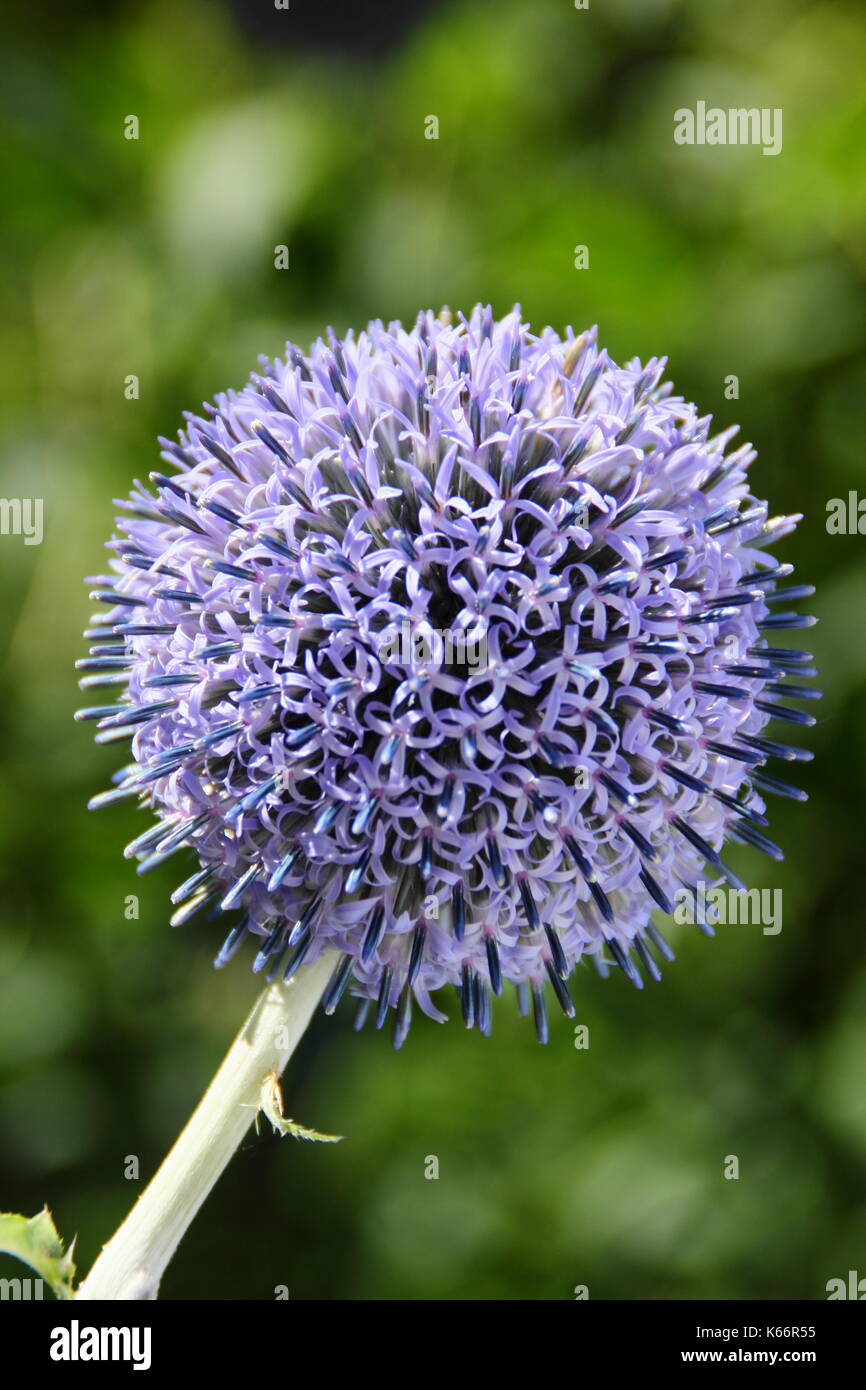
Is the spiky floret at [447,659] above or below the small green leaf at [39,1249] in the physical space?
above

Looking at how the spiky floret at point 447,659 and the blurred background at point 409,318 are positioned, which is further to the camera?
the blurred background at point 409,318

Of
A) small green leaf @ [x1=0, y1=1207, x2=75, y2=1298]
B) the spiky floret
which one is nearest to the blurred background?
the spiky floret

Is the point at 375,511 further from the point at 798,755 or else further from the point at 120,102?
the point at 120,102

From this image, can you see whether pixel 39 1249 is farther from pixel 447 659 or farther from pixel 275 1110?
pixel 447 659

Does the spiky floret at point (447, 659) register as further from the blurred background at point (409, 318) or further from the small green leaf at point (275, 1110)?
the blurred background at point (409, 318)

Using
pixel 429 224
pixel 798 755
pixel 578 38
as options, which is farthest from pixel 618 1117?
pixel 578 38

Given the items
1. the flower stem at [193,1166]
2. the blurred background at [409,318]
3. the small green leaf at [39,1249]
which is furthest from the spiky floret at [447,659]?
the blurred background at [409,318]
